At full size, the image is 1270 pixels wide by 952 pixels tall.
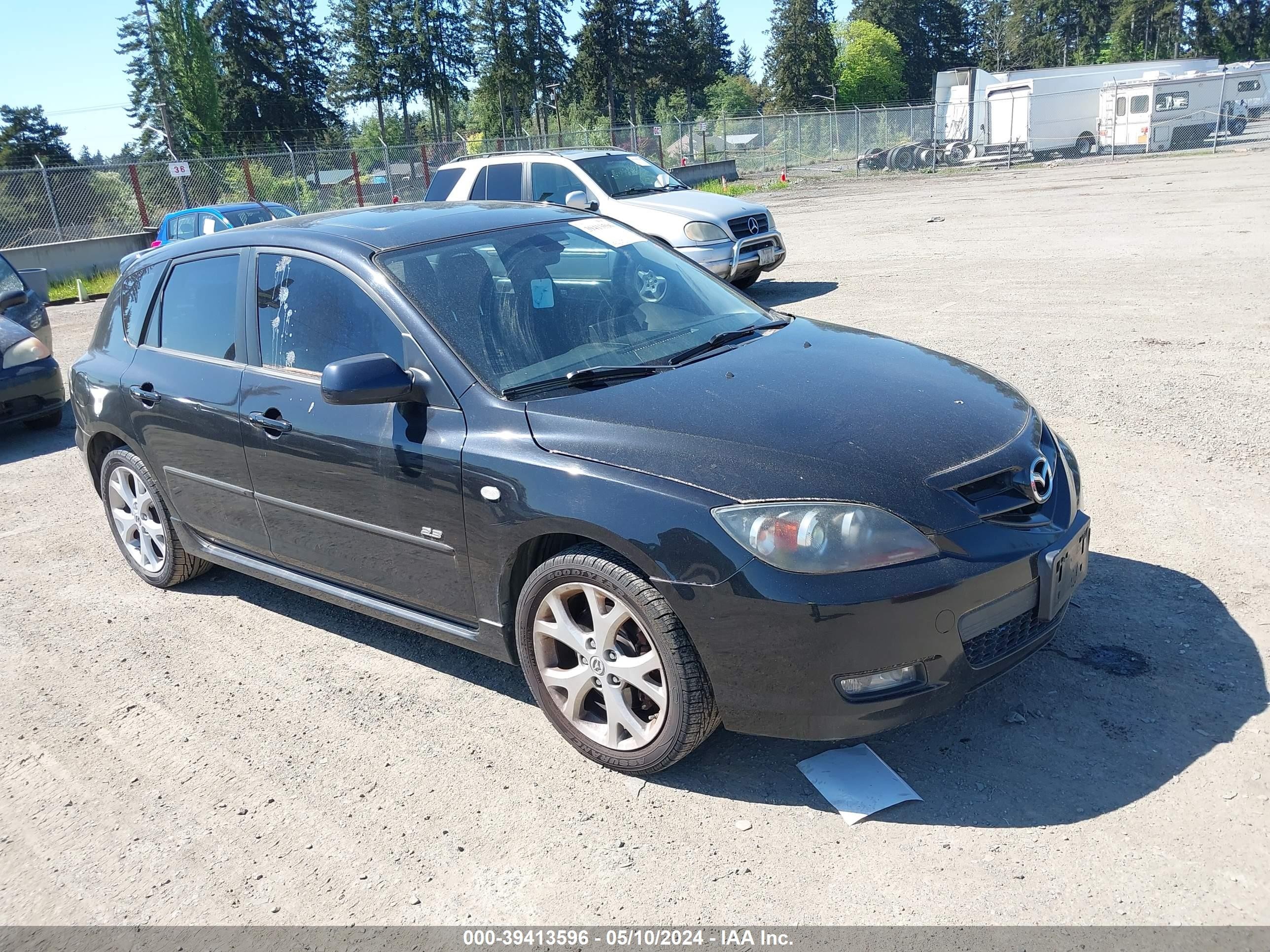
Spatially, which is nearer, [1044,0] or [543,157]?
[543,157]

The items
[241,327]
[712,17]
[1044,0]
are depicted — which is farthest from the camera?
[712,17]

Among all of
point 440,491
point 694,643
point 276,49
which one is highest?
point 276,49

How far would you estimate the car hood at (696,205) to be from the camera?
12.0m

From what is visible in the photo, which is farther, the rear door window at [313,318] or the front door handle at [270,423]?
the front door handle at [270,423]

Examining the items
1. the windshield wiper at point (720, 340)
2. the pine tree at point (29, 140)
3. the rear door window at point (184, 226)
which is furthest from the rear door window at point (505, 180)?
the pine tree at point (29, 140)

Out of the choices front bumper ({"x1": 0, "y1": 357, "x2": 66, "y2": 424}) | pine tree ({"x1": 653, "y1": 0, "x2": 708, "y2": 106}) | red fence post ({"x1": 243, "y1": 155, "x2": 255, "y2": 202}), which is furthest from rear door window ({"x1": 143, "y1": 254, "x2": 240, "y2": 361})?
pine tree ({"x1": 653, "y1": 0, "x2": 708, "y2": 106})

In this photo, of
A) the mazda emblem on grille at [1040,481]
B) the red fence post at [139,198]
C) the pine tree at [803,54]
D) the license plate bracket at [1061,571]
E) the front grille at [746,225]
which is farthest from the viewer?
the pine tree at [803,54]

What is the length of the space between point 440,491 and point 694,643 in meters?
1.14

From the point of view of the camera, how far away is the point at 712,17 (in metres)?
129

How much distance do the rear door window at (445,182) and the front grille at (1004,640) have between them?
11493mm

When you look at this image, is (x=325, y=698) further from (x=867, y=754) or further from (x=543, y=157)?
(x=543, y=157)

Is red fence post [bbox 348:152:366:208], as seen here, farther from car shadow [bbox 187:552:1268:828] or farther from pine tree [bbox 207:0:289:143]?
pine tree [bbox 207:0:289:143]

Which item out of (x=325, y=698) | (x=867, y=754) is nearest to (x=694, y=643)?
(x=867, y=754)

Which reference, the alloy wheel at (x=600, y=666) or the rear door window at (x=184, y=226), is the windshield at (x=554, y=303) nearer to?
the alloy wheel at (x=600, y=666)
